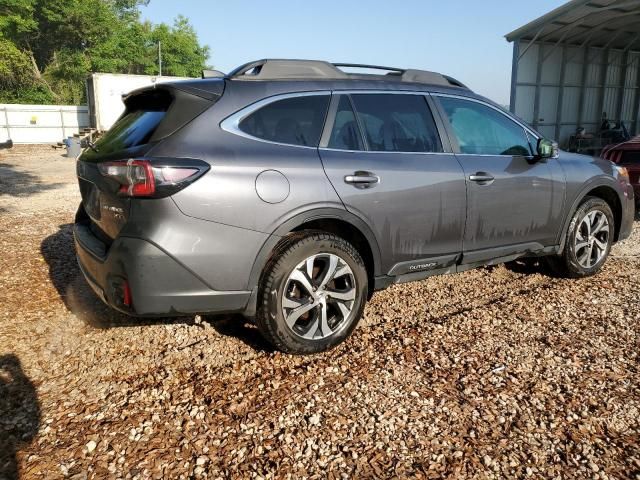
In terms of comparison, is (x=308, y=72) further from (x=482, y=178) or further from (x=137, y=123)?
(x=482, y=178)

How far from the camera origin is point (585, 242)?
16.0 feet

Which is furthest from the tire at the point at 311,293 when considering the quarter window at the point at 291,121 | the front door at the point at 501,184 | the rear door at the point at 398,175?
the front door at the point at 501,184

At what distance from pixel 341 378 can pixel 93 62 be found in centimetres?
4981

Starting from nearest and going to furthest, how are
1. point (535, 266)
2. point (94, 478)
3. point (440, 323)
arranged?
point (94, 478)
point (440, 323)
point (535, 266)

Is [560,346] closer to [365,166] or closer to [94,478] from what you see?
[365,166]

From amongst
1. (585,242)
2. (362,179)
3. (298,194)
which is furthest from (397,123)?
(585,242)

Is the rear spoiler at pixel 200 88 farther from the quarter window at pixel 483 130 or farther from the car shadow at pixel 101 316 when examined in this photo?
the quarter window at pixel 483 130

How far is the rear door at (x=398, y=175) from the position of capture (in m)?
3.33

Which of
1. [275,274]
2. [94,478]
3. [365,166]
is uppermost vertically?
[365,166]

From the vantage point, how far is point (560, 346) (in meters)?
3.50

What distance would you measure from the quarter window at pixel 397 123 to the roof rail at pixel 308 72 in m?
0.20

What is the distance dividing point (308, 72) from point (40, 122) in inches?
1049

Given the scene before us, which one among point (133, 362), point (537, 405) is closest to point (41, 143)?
point (133, 362)

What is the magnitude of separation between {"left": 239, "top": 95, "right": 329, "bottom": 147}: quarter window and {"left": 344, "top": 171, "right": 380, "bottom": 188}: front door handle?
1.01ft
